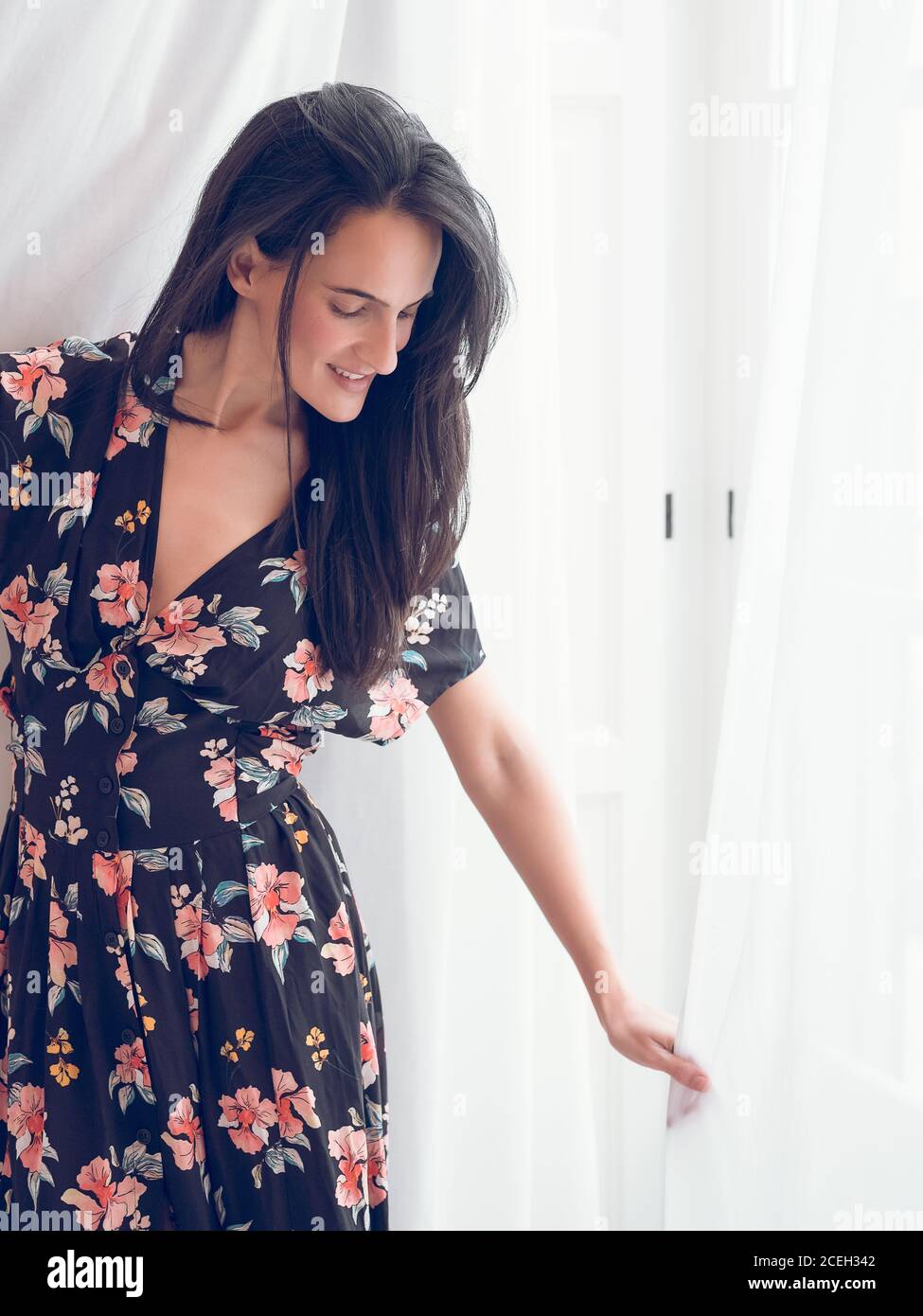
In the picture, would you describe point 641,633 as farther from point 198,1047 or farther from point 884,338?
point 198,1047

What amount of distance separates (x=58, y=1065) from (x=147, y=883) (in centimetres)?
17

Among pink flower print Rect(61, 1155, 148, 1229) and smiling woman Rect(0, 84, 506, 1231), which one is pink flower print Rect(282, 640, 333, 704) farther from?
pink flower print Rect(61, 1155, 148, 1229)

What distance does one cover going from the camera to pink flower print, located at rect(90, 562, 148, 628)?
846 millimetres

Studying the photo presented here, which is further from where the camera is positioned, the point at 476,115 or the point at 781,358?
the point at 476,115

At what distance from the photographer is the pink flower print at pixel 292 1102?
904 mm

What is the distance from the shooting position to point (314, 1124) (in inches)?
35.6

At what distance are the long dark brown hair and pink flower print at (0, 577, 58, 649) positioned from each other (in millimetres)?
175

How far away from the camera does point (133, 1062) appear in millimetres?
890

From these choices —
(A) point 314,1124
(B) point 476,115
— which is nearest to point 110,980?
(A) point 314,1124

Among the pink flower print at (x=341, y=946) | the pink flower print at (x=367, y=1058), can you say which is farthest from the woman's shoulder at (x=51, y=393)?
the pink flower print at (x=367, y=1058)

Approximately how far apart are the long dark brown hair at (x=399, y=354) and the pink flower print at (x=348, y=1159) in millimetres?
377

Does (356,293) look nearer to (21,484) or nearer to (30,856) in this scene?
(21,484)

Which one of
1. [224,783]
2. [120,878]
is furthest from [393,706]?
[120,878]

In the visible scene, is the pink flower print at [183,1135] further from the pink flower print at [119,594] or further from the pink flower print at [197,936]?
the pink flower print at [119,594]
